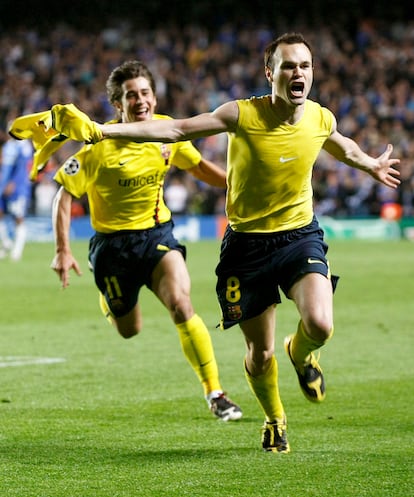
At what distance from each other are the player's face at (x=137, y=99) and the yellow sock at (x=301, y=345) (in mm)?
2065

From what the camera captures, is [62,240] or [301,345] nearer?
[301,345]

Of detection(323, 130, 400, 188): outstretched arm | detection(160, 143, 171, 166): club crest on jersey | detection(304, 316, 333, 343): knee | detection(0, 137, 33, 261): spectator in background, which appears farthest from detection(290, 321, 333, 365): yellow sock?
detection(0, 137, 33, 261): spectator in background

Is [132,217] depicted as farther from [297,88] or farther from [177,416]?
[297,88]

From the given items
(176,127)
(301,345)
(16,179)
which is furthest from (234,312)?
(16,179)

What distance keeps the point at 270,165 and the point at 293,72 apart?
0.52 m

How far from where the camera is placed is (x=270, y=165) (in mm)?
6023

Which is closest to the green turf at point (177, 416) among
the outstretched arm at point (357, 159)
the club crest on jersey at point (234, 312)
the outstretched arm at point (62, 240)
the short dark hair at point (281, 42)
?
the club crest on jersey at point (234, 312)

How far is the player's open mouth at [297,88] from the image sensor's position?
19.2 feet

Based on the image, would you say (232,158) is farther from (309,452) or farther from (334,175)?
(334,175)

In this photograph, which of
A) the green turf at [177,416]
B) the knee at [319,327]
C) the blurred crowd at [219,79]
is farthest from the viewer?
the blurred crowd at [219,79]

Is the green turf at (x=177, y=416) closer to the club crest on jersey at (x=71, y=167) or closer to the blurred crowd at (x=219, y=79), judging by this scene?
the club crest on jersey at (x=71, y=167)

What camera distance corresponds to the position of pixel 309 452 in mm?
5949

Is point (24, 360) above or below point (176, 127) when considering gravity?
below

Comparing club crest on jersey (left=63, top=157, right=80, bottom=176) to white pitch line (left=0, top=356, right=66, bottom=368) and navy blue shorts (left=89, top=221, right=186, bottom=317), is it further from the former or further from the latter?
white pitch line (left=0, top=356, right=66, bottom=368)
